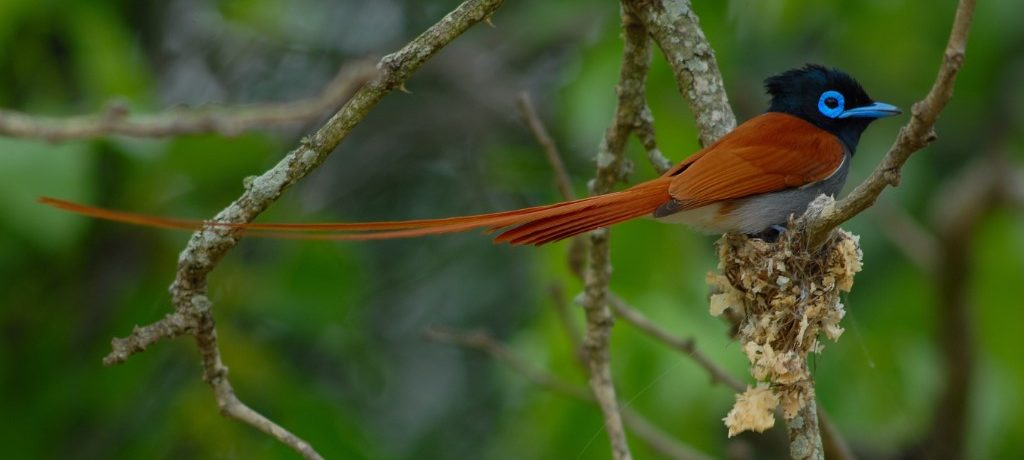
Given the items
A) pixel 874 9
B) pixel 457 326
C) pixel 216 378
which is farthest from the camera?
pixel 457 326

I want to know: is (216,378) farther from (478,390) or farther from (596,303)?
(478,390)

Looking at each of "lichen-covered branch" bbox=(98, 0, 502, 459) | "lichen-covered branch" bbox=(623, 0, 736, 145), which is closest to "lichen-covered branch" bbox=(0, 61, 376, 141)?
"lichen-covered branch" bbox=(98, 0, 502, 459)

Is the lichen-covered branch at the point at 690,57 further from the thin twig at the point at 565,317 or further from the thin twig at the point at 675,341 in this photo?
the thin twig at the point at 565,317

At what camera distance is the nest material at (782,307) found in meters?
2.49

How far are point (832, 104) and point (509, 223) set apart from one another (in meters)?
1.45

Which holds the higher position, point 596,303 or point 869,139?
point 869,139

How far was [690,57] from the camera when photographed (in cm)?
285

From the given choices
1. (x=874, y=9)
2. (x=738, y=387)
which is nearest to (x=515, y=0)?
(x=874, y=9)

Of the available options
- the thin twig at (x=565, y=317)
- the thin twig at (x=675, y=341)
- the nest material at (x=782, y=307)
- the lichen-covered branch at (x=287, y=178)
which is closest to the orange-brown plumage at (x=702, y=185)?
the lichen-covered branch at (x=287, y=178)

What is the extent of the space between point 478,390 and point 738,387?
116 inches

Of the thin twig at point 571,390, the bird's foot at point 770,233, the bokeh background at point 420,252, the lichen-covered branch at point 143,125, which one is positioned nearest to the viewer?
the lichen-covered branch at point 143,125

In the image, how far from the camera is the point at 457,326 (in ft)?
20.3

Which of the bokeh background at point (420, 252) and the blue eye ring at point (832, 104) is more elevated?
the bokeh background at point (420, 252)

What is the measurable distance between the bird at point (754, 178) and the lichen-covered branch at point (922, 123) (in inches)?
23.8
